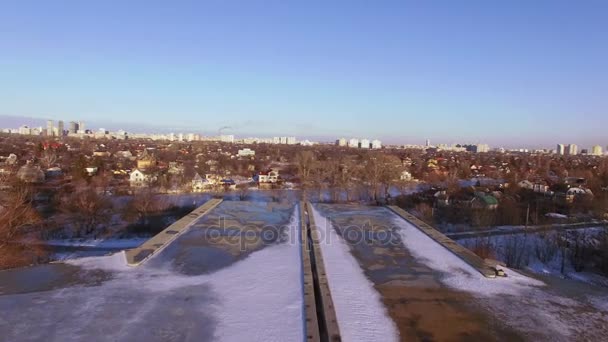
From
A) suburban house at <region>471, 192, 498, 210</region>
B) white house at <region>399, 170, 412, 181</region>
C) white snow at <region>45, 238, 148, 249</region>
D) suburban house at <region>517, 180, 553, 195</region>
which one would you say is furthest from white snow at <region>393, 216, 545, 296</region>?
suburban house at <region>517, 180, 553, 195</region>

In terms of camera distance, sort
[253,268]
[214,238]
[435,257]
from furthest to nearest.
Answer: [214,238], [435,257], [253,268]

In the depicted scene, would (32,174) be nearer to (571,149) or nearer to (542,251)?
(542,251)

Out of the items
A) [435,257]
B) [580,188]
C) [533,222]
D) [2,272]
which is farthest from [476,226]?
[2,272]

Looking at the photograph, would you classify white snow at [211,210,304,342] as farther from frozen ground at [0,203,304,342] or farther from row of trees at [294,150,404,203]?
row of trees at [294,150,404,203]

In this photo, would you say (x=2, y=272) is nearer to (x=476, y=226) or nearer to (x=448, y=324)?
(x=448, y=324)

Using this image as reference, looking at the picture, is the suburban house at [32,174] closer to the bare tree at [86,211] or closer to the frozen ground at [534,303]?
the bare tree at [86,211]

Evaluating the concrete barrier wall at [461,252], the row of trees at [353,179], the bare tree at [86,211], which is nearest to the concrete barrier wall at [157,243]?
the concrete barrier wall at [461,252]
